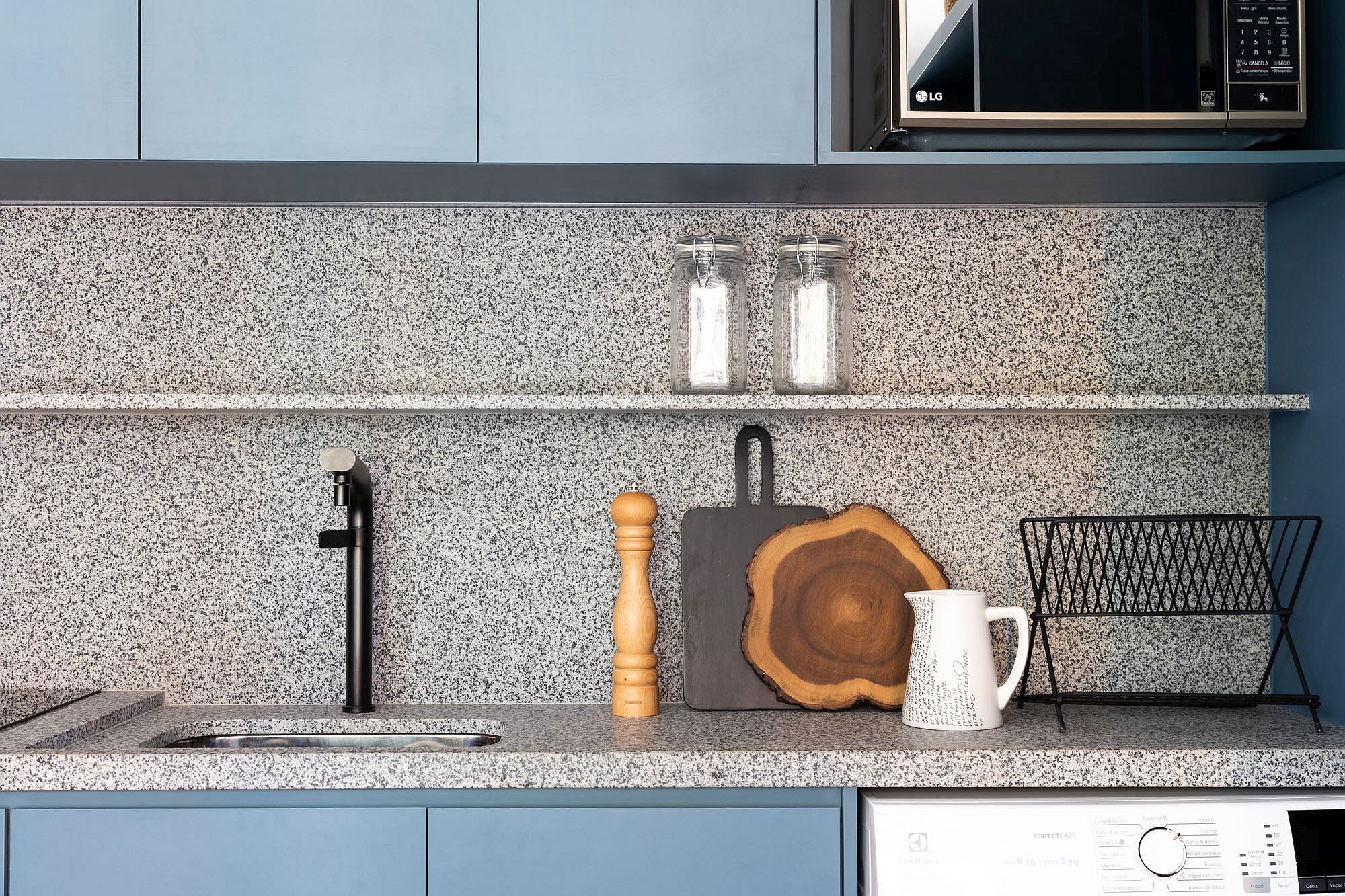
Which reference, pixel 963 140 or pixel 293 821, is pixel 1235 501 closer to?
pixel 963 140

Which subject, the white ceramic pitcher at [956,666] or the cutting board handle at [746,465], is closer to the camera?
the white ceramic pitcher at [956,666]

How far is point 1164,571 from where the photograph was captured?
1623 mm

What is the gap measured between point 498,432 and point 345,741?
0.48 m

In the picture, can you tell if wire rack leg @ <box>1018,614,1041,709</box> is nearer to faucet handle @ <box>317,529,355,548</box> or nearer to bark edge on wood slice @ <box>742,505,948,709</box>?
bark edge on wood slice @ <box>742,505,948,709</box>

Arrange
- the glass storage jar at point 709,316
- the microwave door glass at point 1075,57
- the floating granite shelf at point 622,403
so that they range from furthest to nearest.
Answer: the glass storage jar at point 709,316, the floating granite shelf at point 622,403, the microwave door glass at point 1075,57

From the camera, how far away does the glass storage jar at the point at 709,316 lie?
1.55m

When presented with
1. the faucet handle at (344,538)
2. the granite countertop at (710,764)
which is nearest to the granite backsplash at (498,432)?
the faucet handle at (344,538)

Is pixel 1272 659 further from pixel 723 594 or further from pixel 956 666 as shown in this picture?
pixel 723 594

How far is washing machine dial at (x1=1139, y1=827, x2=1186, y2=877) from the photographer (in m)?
1.14

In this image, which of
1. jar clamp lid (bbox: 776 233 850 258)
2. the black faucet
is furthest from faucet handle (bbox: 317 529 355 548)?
jar clamp lid (bbox: 776 233 850 258)

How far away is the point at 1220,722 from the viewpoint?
4.66 ft

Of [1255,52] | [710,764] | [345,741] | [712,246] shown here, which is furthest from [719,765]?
[1255,52]

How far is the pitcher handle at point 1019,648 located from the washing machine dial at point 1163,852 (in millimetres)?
252

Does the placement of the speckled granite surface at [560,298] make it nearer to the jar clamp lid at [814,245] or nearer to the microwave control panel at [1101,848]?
the jar clamp lid at [814,245]
